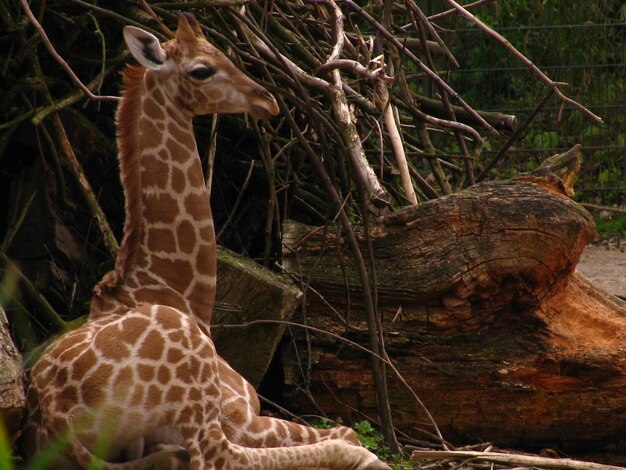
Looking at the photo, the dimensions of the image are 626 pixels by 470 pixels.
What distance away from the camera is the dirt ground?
27.6 feet

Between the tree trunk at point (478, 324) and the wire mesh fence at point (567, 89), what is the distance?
6.22 metres

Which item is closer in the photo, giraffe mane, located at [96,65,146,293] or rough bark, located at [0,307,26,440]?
rough bark, located at [0,307,26,440]

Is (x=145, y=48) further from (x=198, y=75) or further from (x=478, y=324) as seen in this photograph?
(x=478, y=324)

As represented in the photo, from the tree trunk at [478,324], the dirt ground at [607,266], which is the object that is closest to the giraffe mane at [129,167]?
the tree trunk at [478,324]

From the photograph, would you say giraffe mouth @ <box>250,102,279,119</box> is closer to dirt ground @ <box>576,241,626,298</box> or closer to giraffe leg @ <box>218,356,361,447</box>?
giraffe leg @ <box>218,356,361,447</box>

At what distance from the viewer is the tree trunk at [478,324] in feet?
14.3

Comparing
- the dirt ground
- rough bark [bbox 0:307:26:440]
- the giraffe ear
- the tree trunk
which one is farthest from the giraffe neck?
the dirt ground

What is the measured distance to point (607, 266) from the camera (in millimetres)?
9234

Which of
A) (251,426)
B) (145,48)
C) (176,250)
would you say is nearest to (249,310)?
(176,250)

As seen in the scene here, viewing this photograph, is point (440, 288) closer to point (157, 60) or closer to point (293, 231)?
point (293, 231)

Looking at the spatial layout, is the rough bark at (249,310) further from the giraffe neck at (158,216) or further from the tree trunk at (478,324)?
the giraffe neck at (158,216)

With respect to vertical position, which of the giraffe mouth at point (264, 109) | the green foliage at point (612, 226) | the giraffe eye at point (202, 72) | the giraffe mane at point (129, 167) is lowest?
the green foliage at point (612, 226)

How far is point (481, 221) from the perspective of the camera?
4398 millimetres

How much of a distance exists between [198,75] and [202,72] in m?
0.02
